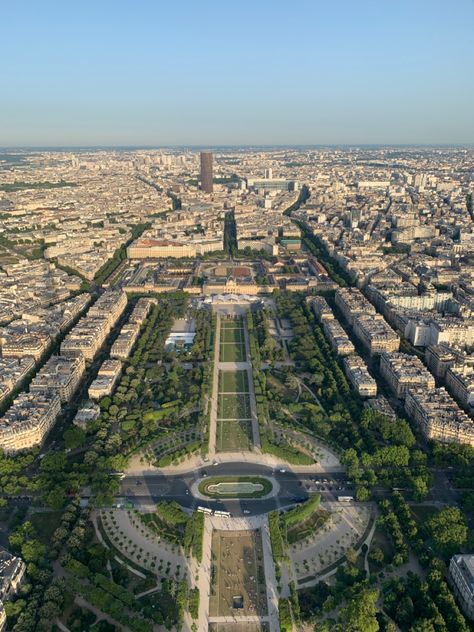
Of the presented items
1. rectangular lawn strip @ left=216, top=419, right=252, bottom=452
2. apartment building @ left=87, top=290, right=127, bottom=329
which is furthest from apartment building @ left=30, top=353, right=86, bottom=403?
rectangular lawn strip @ left=216, top=419, right=252, bottom=452

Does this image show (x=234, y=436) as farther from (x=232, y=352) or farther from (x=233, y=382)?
(x=232, y=352)

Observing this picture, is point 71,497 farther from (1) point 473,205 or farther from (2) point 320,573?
(1) point 473,205

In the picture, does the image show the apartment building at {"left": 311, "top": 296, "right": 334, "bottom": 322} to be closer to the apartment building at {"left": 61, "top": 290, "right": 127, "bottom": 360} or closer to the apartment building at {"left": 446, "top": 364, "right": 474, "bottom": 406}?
the apartment building at {"left": 446, "top": 364, "right": 474, "bottom": 406}

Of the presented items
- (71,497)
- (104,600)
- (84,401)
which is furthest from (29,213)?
(104,600)

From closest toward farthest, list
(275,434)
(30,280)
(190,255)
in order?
(275,434)
(30,280)
(190,255)

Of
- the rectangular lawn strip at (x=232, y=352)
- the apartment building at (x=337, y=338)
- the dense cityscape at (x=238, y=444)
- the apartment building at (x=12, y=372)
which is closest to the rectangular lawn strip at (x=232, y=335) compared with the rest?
the dense cityscape at (x=238, y=444)

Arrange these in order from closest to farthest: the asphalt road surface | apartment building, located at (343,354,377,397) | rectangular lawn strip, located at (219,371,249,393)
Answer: the asphalt road surface
apartment building, located at (343,354,377,397)
rectangular lawn strip, located at (219,371,249,393)

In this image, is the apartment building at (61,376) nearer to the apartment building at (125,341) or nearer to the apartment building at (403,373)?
the apartment building at (125,341)
